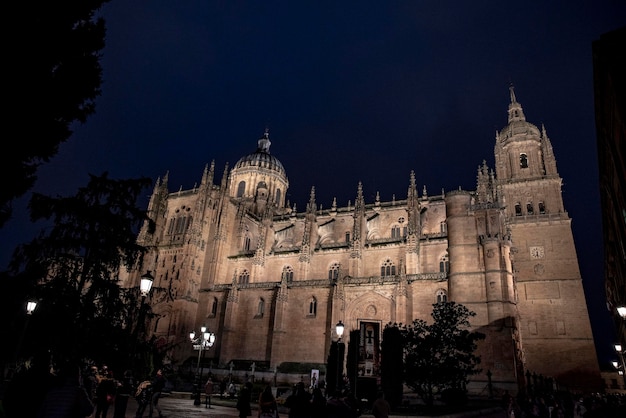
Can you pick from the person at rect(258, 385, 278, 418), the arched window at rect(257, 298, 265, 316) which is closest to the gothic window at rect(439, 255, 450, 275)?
the arched window at rect(257, 298, 265, 316)

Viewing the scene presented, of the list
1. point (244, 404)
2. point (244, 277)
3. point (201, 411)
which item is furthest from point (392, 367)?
point (244, 277)

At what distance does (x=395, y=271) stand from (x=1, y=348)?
98.7ft

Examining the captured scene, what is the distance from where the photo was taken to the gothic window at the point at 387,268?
1515 inches

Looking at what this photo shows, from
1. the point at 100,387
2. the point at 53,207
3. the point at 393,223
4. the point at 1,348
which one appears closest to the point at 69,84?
the point at 100,387

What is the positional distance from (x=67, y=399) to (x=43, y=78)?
23.1 ft

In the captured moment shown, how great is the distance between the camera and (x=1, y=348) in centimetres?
1642

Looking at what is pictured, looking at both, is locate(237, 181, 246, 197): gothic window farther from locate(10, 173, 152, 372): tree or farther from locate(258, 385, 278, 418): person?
locate(258, 385, 278, 418): person

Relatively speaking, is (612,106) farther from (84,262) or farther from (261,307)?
(261,307)

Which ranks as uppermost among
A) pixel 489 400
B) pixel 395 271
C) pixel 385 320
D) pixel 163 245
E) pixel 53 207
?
pixel 163 245

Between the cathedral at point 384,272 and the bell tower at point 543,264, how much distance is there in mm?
106

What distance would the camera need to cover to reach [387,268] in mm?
38969

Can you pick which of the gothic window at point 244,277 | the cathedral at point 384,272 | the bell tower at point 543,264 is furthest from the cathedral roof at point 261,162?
the bell tower at point 543,264

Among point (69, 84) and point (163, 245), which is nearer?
point (69, 84)

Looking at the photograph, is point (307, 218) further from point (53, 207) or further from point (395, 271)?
point (53, 207)
